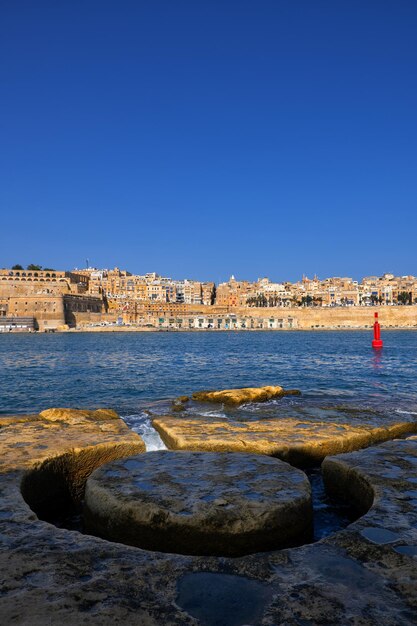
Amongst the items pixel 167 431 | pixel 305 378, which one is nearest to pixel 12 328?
pixel 305 378

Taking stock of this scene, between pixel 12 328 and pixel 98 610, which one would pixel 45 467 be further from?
pixel 12 328

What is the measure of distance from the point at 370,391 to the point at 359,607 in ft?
47.1

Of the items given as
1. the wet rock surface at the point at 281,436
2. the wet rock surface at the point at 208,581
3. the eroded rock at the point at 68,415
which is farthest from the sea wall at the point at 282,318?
the wet rock surface at the point at 208,581

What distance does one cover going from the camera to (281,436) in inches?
269

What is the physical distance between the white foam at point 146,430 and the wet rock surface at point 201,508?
3047 millimetres

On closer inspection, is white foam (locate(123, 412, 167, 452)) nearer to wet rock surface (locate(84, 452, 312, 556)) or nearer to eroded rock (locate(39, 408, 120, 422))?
eroded rock (locate(39, 408, 120, 422))

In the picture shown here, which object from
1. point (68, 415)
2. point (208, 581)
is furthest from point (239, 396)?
point (208, 581)

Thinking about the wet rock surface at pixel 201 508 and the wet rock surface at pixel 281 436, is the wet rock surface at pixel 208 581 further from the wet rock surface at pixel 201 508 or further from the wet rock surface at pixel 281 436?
the wet rock surface at pixel 281 436

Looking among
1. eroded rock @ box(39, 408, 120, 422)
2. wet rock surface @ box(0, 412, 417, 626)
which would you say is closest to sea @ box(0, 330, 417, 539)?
eroded rock @ box(39, 408, 120, 422)

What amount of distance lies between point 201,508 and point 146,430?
5.56 metres

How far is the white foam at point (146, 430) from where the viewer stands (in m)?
7.90

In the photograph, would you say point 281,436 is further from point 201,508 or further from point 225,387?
point 225,387

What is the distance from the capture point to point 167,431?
7.17 metres

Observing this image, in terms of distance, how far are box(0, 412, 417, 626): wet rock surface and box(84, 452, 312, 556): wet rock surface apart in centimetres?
41
